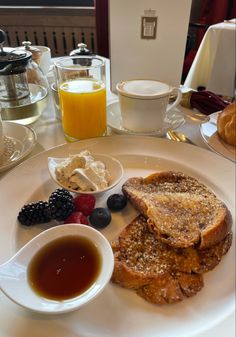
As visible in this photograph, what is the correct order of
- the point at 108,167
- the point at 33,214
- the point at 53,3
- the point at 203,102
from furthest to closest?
the point at 53,3 → the point at 203,102 → the point at 108,167 → the point at 33,214

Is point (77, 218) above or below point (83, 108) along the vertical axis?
below

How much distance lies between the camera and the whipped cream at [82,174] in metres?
0.86

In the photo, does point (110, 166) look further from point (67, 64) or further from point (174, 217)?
point (67, 64)

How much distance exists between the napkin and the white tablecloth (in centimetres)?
159

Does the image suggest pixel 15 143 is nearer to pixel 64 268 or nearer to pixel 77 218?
pixel 77 218

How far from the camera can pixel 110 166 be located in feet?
3.14

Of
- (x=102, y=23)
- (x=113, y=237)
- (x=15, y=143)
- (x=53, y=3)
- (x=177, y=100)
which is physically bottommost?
(x=113, y=237)

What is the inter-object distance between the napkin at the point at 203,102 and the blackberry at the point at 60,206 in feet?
2.57

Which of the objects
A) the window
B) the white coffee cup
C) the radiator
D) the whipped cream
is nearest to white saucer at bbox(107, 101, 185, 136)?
the white coffee cup

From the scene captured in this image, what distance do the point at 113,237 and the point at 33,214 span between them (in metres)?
0.23

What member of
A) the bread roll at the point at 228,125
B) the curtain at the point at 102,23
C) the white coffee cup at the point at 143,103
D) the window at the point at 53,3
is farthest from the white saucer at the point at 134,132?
the window at the point at 53,3

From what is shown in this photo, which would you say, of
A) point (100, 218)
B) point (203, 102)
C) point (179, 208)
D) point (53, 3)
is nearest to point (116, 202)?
point (100, 218)

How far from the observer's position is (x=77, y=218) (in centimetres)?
79

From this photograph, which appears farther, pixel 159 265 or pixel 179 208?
pixel 179 208
